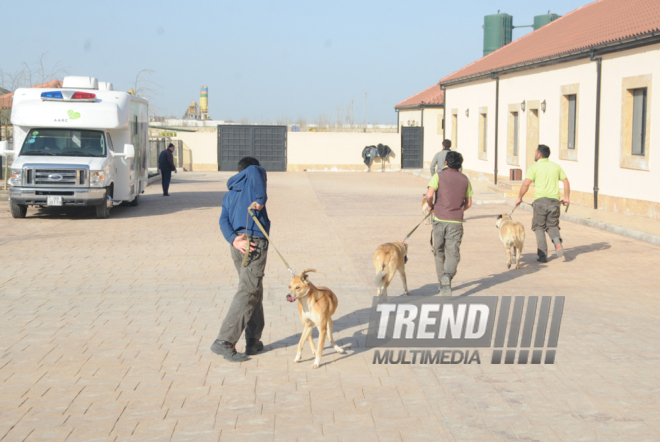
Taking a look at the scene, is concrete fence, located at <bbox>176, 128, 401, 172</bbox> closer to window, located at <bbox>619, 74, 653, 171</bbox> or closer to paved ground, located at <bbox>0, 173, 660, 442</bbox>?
window, located at <bbox>619, 74, 653, 171</bbox>

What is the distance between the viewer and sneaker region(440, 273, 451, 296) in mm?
8828

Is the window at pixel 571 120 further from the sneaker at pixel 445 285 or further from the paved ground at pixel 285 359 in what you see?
the sneaker at pixel 445 285

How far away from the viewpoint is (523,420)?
16.3ft

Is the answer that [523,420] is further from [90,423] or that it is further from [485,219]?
[485,219]

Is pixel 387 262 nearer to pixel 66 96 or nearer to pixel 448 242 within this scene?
pixel 448 242

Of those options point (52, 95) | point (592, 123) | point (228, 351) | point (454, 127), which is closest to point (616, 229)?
point (592, 123)

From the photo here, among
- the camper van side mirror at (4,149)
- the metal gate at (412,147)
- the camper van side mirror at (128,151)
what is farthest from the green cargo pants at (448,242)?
the metal gate at (412,147)

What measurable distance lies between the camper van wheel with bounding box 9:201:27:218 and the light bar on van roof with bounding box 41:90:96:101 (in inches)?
100.0

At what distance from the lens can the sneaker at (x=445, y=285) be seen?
29.0 feet

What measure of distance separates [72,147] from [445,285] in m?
11.8

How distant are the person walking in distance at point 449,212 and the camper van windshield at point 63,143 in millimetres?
11118

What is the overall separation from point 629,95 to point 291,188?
1312 centimetres

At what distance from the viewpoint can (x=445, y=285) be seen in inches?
349

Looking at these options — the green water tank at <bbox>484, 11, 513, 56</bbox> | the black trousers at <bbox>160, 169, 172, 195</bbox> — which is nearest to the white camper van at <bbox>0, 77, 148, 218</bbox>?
the black trousers at <bbox>160, 169, 172, 195</bbox>
